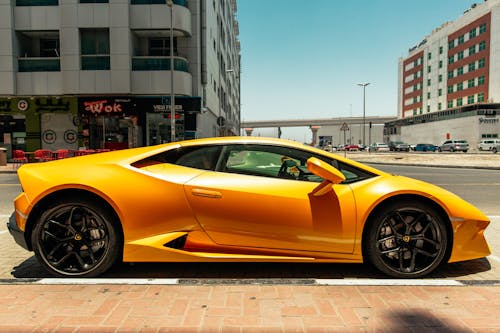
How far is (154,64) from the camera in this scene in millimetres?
21891

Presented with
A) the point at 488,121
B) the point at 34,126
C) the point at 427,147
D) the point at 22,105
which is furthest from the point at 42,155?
the point at 488,121

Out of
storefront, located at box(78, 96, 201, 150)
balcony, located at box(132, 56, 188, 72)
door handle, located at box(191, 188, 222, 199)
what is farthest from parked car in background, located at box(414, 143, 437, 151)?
door handle, located at box(191, 188, 222, 199)

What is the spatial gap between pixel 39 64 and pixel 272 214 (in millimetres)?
23962

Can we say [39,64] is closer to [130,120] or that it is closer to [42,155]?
[130,120]

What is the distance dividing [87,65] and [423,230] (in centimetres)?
2270

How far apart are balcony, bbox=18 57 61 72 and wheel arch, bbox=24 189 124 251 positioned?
21948mm

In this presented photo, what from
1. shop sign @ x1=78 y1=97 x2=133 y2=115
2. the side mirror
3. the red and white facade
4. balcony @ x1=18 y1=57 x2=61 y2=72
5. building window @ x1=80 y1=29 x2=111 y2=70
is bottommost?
the side mirror

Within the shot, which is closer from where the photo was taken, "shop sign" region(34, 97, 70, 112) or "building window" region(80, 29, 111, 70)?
"building window" region(80, 29, 111, 70)

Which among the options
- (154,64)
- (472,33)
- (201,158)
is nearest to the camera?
(201,158)

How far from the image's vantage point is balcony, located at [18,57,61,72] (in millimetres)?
21922

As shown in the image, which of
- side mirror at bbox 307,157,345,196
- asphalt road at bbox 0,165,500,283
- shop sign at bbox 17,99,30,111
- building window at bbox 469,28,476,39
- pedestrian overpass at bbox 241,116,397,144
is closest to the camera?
side mirror at bbox 307,157,345,196

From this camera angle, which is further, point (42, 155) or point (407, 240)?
point (42, 155)

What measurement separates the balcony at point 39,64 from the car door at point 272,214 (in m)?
22.8

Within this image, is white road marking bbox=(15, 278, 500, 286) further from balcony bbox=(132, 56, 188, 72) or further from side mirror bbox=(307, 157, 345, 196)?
balcony bbox=(132, 56, 188, 72)
